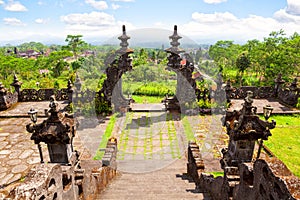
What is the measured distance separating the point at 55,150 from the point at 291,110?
15933 mm

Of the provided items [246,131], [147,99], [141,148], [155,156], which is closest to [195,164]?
[246,131]

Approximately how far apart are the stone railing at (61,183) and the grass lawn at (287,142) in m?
7.78

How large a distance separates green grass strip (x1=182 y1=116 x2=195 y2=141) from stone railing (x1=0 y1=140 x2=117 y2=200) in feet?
18.2

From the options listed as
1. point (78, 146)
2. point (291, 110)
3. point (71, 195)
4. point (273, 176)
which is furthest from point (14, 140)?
point (291, 110)

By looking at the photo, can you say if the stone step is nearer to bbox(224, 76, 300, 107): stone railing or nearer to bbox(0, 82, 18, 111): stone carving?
bbox(224, 76, 300, 107): stone railing

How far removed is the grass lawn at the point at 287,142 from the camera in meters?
9.71

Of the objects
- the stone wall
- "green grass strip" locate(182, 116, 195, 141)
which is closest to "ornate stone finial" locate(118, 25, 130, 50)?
"green grass strip" locate(182, 116, 195, 141)

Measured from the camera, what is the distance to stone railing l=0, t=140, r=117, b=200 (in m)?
2.98

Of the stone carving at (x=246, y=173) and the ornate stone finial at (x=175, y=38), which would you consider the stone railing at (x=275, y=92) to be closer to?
the ornate stone finial at (x=175, y=38)

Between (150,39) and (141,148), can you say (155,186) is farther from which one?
(150,39)

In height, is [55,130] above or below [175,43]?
below

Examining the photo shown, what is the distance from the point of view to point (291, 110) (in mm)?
15602

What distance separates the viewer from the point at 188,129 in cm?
1303

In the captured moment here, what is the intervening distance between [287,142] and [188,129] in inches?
207
